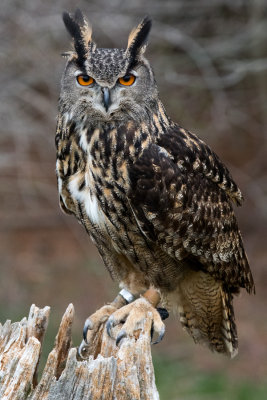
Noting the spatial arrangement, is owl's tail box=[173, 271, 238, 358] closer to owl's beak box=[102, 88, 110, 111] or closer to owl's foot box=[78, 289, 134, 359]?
owl's foot box=[78, 289, 134, 359]

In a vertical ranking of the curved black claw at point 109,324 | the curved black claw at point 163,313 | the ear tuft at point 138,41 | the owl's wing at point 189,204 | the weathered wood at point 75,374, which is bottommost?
the weathered wood at point 75,374

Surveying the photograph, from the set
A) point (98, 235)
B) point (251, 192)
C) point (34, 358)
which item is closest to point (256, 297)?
point (251, 192)

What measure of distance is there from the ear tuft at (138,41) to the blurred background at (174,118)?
1764 millimetres

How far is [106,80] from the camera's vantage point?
3.22m

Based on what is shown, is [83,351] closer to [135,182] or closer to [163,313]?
[163,313]

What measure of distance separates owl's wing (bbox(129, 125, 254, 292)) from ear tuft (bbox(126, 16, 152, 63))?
0.39 metres

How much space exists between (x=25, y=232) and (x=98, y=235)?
18.2 ft

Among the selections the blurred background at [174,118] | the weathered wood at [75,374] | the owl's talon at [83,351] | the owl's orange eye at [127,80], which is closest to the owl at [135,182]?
the owl's orange eye at [127,80]

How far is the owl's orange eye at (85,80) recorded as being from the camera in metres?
3.30

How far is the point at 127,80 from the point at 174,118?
3.84m

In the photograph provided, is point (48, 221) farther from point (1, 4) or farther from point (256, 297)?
point (1, 4)

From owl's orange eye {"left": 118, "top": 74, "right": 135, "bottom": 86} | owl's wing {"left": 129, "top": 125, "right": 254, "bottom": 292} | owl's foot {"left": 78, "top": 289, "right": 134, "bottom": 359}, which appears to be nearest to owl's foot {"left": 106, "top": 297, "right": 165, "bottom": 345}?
owl's foot {"left": 78, "top": 289, "right": 134, "bottom": 359}

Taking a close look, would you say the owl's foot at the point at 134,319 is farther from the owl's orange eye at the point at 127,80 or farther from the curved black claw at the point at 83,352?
the owl's orange eye at the point at 127,80

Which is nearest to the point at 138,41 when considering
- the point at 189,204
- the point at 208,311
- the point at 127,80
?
the point at 127,80
